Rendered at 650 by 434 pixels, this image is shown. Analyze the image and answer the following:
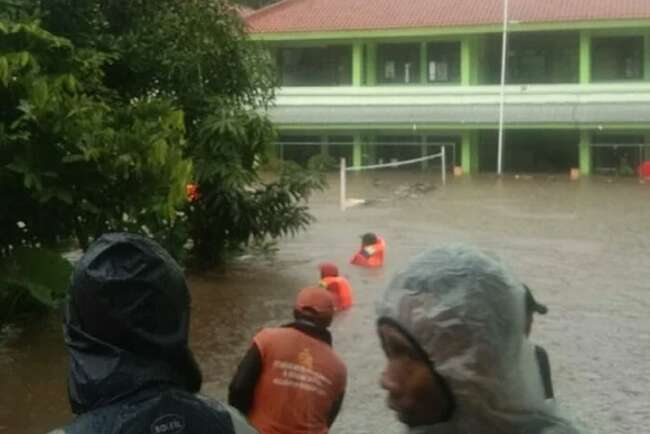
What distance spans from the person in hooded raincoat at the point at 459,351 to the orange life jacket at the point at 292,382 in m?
3.40

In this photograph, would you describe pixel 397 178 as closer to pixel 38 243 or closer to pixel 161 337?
pixel 38 243

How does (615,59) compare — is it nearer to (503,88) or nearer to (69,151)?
(503,88)

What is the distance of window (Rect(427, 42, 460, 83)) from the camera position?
143 feet

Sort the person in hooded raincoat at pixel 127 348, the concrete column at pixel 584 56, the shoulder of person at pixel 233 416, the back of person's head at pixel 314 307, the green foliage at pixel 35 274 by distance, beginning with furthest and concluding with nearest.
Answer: the concrete column at pixel 584 56
the green foliage at pixel 35 274
the back of person's head at pixel 314 307
the shoulder of person at pixel 233 416
the person in hooded raincoat at pixel 127 348

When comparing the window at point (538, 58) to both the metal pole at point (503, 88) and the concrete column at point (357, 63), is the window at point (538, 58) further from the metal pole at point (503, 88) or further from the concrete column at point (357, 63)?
the concrete column at point (357, 63)

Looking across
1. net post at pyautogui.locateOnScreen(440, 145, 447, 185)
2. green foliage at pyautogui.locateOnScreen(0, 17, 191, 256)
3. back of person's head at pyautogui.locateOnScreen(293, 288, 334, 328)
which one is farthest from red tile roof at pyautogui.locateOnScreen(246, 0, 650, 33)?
back of person's head at pyautogui.locateOnScreen(293, 288, 334, 328)

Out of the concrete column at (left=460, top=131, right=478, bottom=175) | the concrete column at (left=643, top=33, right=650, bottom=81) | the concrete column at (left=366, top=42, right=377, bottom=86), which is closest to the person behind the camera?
the concrete column at (left=643, top=33, right=650, bottom=81)

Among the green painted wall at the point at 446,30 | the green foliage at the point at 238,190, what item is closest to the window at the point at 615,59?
the green painted wall at the point at 446,30

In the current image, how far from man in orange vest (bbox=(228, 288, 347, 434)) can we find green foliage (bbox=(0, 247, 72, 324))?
693cm

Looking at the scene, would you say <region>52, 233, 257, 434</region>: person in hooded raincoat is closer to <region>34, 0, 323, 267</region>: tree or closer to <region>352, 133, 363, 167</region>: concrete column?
<region>34, 0, 323, 267</region>: tree

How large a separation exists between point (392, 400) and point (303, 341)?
3.55m

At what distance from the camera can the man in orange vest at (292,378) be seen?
18.9ft

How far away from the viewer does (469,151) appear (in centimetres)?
4191


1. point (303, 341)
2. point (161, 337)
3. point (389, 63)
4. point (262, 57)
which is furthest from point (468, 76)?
point (161, 337)
